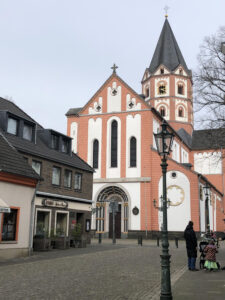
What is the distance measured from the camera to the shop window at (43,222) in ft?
72.7

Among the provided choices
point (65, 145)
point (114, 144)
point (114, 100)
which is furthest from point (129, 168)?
point (65, 145)

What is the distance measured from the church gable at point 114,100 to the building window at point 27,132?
18.5m

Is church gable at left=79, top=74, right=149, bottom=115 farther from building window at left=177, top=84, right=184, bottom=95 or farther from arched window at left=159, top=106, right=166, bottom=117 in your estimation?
building window at left=177, top=84, right=184, bottom=95

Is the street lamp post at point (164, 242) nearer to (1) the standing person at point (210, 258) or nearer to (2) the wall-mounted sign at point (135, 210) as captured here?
(1) the standing person at point (210, 258)

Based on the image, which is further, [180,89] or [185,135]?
[185,135]

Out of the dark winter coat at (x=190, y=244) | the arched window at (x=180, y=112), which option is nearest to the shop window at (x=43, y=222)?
the dark winter coat at (x=190, y=244)

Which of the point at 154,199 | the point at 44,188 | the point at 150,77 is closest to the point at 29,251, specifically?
the point at 44,188

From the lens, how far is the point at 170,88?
179ft

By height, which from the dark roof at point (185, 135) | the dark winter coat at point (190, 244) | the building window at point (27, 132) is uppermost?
the dark roof at point (185, 135)

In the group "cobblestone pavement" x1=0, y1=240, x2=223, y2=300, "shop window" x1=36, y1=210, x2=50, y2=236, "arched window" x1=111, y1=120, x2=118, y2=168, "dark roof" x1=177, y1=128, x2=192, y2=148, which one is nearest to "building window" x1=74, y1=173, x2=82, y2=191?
"shop window" x1=36, y1=210, x2=50, y2=236

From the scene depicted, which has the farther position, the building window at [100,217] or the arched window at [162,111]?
the arched window at [162,111]

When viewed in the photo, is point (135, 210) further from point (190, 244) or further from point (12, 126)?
point (190, 244)

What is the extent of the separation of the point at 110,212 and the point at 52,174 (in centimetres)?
1658

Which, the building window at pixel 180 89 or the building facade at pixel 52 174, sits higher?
the building window at pixel 180 89
